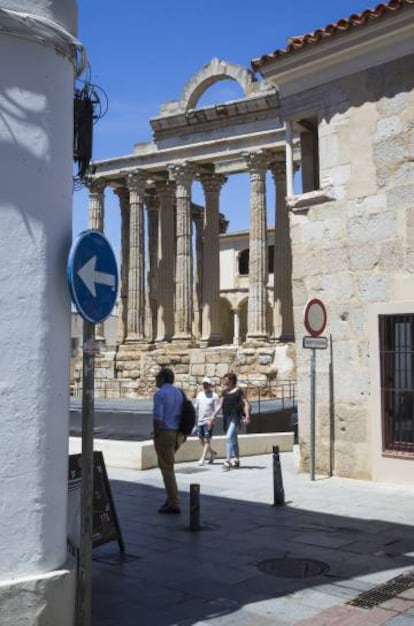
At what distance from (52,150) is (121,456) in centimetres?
888

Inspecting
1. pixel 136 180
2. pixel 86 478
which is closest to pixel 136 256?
pixel 136 180

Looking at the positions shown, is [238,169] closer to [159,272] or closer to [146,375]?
[159,272]

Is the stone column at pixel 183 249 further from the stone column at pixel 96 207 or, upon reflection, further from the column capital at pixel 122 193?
the stone column at pixel 96 207

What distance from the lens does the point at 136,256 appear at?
36625 millimetres

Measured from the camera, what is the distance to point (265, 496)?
973 cm

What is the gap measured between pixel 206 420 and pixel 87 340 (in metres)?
9.03

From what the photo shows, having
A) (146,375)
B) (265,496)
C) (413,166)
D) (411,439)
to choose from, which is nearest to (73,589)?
(265,496)

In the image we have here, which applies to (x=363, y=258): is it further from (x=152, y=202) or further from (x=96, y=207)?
(x=152, y=202)

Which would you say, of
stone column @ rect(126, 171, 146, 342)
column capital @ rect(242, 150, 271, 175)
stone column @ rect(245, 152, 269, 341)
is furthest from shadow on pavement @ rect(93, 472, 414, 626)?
stone column @ rect(126, 171, 146, 342)

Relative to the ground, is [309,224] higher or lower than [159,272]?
lower

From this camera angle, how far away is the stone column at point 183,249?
3425 cm

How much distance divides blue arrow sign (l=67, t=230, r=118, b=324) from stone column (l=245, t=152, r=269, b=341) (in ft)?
89.9

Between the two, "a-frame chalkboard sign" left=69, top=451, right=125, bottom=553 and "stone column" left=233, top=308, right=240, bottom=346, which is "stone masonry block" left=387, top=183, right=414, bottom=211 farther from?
"stone column" left=233, top=308, right=240, bottom=346

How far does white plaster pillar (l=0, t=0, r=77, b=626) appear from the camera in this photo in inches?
166
